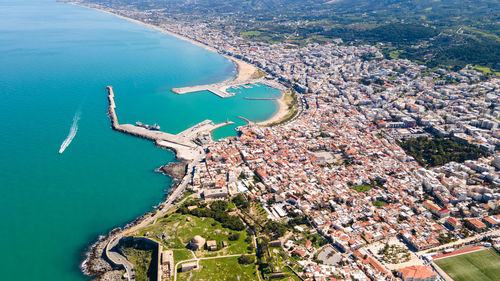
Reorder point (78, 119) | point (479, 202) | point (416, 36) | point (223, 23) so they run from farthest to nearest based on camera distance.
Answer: point (223, 23), point (416, 36), point (78, 119), point (479, 202)

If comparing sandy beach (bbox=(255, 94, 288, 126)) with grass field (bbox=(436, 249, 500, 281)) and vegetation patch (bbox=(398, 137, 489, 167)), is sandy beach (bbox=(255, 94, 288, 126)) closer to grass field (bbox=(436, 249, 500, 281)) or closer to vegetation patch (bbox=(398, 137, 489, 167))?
vegetation patch (bbox=(398, 137, 489, 167))

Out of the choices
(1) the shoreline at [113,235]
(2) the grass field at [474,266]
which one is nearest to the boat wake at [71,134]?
(1) the shoreline at [113,235]

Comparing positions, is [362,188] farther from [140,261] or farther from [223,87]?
[223,87]

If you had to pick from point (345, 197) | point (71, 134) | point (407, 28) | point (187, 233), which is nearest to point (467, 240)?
point (345, 197)

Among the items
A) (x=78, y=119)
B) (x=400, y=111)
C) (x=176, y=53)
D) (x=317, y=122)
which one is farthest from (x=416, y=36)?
(x=78, y=119)

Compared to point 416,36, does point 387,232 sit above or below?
below

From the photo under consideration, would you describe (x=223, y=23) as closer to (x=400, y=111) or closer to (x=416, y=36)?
(x=416, y=36)
